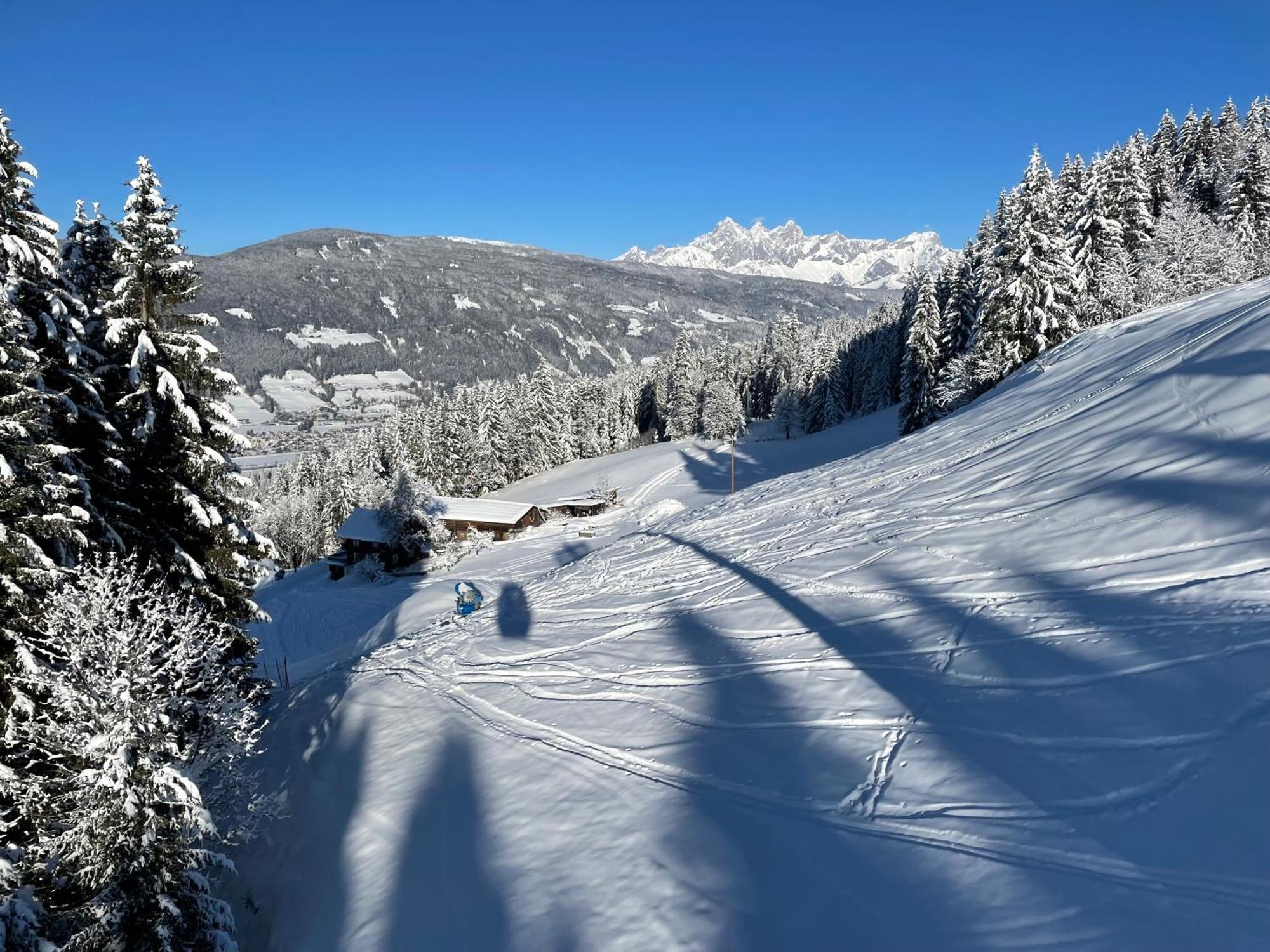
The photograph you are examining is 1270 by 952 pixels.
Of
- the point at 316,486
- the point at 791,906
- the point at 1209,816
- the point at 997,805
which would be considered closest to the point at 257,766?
the point at 791,906

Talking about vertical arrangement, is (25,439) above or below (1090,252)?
below

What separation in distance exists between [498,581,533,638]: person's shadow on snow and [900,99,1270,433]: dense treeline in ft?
85.6

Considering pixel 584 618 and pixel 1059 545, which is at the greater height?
pixel 1059 545

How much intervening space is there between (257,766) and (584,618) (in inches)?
309

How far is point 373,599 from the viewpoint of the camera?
3578cm

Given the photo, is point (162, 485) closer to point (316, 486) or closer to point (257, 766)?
point (257, 766)

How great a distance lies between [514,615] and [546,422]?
58812 mm

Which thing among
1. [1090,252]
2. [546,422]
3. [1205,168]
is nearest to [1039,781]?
[1090,252]

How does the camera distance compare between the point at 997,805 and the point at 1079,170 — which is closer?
the point at 997,805

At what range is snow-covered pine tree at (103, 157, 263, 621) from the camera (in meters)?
14.1

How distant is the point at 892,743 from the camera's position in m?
7.46

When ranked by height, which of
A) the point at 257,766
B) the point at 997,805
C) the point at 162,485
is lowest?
the point at 257,766

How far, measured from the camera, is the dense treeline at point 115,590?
24.7ft

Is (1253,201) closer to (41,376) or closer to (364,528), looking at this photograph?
(41,376)
